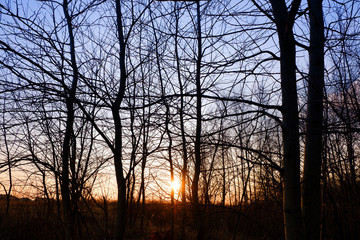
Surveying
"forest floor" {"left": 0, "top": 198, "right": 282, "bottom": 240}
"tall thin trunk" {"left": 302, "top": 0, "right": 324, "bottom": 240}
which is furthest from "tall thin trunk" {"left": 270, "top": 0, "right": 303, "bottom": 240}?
"forest floor" {"left": 0, "top": 198, "right": 282, "bottom": 240}

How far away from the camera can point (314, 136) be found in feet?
5.80

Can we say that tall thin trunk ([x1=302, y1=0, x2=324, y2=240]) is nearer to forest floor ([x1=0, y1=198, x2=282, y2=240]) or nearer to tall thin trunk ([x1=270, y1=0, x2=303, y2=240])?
tall thin trunk ([x1=270, y1=0, x2=303, y2=240])

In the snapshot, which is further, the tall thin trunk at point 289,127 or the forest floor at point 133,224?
the forest floor at point 133,224

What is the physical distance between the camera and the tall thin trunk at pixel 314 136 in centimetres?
167

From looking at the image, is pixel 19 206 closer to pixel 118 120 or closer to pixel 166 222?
pixel 166 222

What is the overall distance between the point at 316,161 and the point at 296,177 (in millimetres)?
426

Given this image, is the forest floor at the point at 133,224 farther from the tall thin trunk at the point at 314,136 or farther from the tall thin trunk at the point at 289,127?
the tall thin trunk at the point at 289,127

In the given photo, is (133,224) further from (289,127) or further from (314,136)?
(289,127)

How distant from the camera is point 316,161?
175 cm

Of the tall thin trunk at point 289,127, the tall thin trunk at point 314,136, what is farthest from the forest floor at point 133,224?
the tall thin trunk at point 289,127

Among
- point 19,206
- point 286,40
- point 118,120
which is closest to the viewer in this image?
point 286,40

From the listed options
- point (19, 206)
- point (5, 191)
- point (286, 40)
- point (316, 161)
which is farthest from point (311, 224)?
point (5, 191)

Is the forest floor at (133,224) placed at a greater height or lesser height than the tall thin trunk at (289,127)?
lesser

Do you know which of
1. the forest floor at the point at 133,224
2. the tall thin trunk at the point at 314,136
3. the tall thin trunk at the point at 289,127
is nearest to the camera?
the tall thin trunk at the point at 289,127
